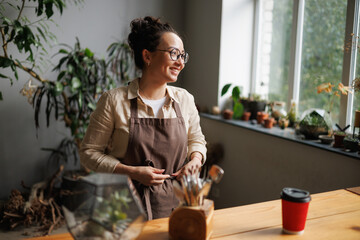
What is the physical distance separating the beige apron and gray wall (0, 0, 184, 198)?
2.24 metres

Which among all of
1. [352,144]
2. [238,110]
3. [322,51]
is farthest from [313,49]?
[352,144]

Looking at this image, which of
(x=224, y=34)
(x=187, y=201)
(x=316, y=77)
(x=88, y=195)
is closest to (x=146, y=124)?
Result: (x=187, y=201)

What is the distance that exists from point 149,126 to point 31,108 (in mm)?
2292

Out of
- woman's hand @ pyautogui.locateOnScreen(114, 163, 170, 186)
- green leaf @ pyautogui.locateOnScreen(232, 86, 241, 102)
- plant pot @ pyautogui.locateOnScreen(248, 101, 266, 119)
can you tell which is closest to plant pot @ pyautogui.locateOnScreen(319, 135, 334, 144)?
plant pot @ pyautogui.locateOnScreen(248, 101, 266, 119)

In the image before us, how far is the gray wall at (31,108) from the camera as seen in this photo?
3.63m

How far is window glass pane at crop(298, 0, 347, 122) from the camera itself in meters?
2.98

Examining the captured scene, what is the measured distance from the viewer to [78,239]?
0.99 meters

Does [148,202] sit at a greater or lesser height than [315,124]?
lesser

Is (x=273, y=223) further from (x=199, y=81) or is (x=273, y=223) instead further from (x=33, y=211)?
(x=199, y=81)

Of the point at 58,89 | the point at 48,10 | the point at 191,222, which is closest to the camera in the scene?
the point at 191,222

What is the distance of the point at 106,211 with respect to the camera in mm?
967

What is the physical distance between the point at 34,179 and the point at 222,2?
2.69 m

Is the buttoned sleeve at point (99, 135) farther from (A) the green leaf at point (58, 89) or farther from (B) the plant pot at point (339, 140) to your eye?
(B) the plant pot at point (339, 140)

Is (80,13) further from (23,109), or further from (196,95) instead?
(196,95)
